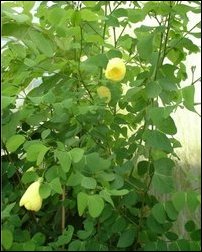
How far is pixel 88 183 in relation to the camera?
735mm

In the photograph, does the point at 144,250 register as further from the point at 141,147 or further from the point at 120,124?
the point at 120,124

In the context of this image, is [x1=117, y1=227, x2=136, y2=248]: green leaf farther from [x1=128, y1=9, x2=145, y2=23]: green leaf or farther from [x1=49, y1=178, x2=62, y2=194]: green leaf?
[x1=128, y1=9, x2=145, y2=23]: green leaf

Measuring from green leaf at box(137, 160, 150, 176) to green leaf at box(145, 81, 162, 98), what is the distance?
204 millimetres

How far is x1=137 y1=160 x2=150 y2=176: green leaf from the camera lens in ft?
3.07

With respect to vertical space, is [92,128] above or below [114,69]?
below

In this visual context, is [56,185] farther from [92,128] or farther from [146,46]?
[146,46]

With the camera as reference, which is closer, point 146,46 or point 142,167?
point 146,46

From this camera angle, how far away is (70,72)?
3.11 feet

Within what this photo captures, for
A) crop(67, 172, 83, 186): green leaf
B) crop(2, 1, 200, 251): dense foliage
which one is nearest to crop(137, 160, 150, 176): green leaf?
crop(2, 1, 200, 251): dense foliage

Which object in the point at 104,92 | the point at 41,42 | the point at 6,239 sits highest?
the point at 41,42

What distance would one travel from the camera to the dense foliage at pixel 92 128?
2.51ft

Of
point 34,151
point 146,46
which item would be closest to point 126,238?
point 34,151

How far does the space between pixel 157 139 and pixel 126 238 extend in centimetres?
21

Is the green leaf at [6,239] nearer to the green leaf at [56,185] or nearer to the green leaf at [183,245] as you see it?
the green leaf at [56,185]
